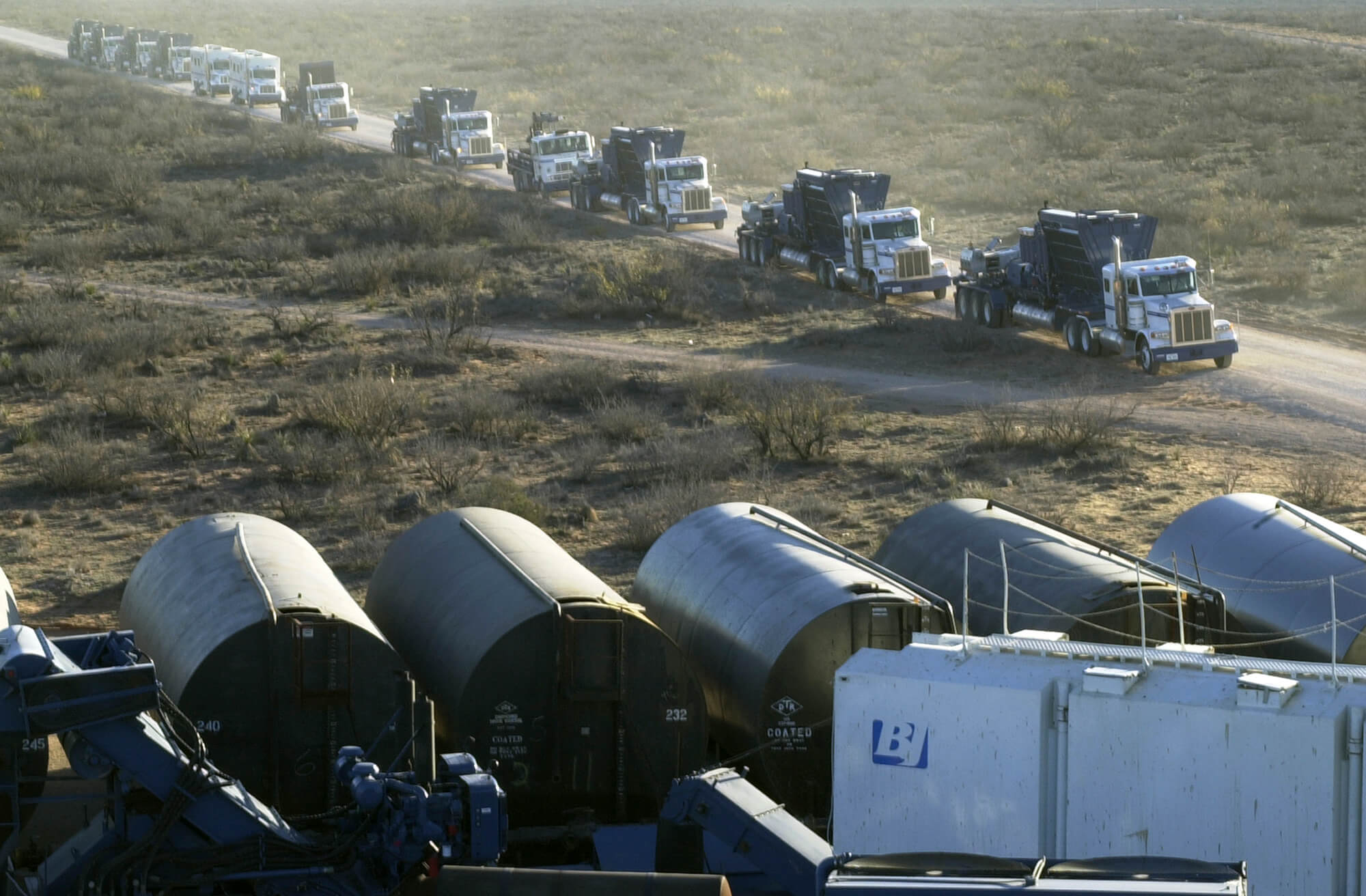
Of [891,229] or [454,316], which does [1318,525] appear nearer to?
[454,316]

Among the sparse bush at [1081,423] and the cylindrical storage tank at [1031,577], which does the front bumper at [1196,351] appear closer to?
the sparse bush at [1081,423]

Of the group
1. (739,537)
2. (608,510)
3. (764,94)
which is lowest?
(608,510)

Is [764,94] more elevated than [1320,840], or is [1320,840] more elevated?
[764,94]

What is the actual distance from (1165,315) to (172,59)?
79.2m

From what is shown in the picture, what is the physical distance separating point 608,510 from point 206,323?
15788 mm

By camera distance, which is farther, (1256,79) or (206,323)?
(1256,79)

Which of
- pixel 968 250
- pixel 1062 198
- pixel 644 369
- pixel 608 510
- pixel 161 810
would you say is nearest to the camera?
pixel 161 810

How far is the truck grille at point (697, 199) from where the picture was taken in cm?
5181

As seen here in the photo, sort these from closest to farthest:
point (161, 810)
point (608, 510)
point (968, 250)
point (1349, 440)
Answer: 1. point (161, 810)
2. point (608, 510)
3. point (1349, 440)
4. point (968, 250)

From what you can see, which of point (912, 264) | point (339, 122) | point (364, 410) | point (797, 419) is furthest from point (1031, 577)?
point (339, 122)

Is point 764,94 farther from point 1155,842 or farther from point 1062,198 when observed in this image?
point 1155,842

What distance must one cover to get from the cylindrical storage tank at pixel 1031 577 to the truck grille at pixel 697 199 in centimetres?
3491

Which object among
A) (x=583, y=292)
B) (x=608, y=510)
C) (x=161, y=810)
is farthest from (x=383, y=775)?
(x=583, y=292)

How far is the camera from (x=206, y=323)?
3725 cm
